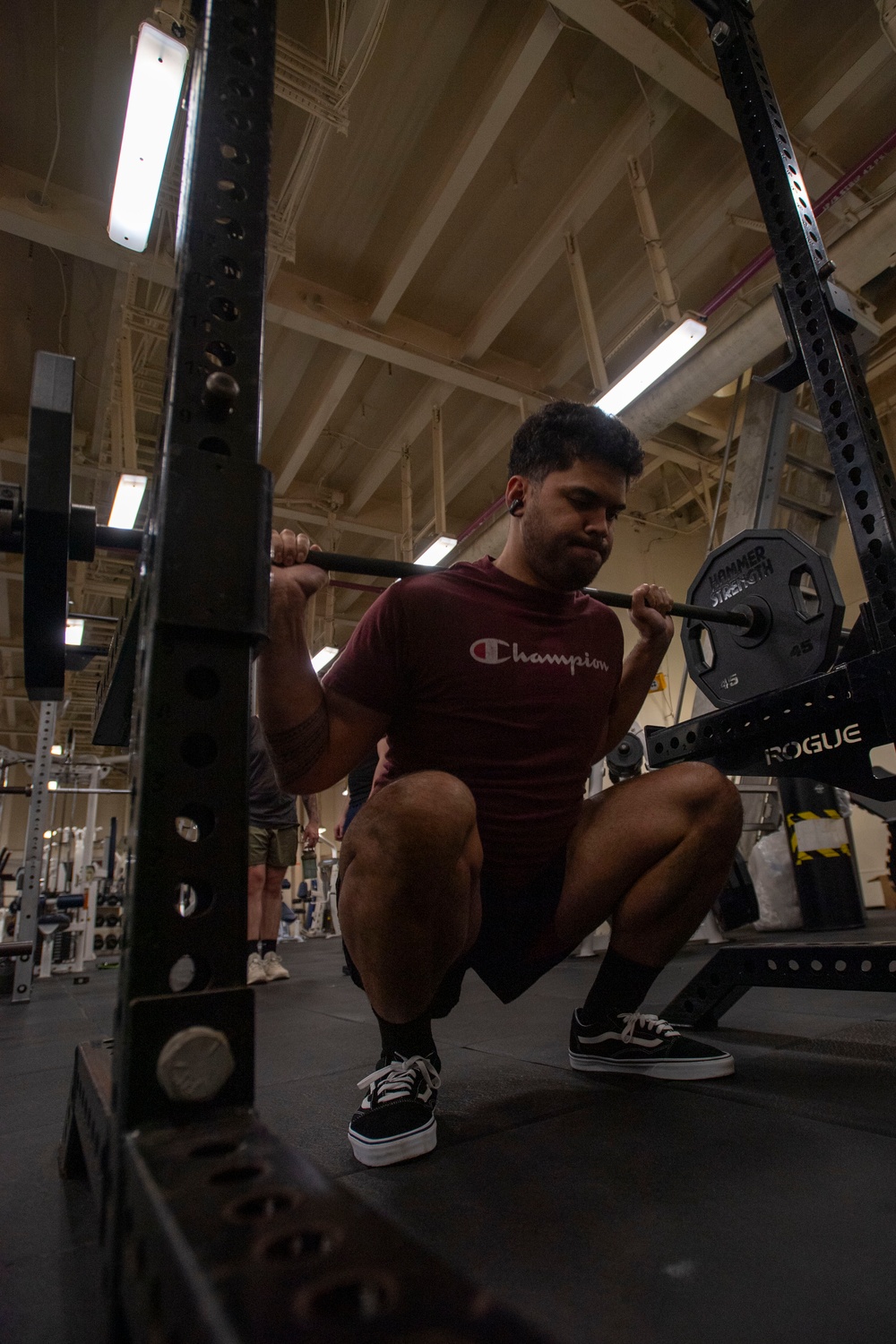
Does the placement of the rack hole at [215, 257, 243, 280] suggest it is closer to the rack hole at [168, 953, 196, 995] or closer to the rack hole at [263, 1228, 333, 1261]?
the rack hole at [168, 953, 196, 995]

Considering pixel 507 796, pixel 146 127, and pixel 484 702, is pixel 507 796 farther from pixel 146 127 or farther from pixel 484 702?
pixel 146 127

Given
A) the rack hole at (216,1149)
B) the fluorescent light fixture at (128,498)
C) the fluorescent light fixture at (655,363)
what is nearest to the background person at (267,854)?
the fluorescent light fixture at (128,498)

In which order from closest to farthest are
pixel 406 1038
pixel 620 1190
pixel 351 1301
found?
pixel 351 1301, pixel 620 1190, pixel 406 1038

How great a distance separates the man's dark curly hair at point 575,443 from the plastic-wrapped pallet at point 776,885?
2867mm

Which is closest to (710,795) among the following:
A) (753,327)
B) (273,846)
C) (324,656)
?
(273,846)

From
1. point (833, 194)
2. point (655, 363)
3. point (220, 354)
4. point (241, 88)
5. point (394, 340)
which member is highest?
point (394, 340)

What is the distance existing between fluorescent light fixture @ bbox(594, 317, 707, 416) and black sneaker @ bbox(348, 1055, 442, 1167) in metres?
3.18

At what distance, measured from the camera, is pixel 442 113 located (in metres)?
3.74

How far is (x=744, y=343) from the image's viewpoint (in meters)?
3.78

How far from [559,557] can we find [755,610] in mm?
514

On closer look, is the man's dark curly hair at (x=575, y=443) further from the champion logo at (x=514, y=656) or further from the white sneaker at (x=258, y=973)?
the white sneaker at (x=258, y=973)

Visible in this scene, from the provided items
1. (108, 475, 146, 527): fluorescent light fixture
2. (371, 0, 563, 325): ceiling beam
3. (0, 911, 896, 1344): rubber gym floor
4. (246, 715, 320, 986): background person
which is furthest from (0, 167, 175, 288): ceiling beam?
(0, 911, 896, 1344): rubber gym floor

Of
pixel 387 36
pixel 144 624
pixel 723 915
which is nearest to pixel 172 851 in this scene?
pixel 144 624

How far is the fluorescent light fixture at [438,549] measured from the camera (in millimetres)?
5301
